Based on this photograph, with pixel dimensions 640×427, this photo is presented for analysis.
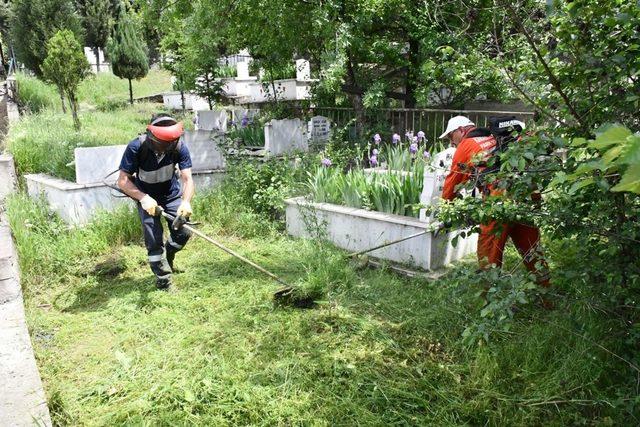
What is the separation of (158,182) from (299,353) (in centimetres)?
217

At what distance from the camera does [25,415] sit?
8.50ft

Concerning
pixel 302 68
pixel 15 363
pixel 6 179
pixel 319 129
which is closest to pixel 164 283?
pixel 15 363

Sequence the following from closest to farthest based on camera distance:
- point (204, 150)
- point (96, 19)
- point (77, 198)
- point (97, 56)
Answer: point (77, 198), point (204, 150), point (96, 19), point (97, 56)

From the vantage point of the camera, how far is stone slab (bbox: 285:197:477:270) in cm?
466

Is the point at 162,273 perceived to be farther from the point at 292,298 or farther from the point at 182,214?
the point at 292,298

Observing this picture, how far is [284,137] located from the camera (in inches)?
299

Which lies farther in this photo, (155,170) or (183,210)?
(155,170)

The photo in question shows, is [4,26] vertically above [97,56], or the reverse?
[4,26]

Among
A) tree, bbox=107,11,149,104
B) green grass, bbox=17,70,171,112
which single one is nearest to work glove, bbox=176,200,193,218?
green grass, bbox=17,70,171,112

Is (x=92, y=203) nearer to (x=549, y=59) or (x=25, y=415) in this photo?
(x=25, y=415)

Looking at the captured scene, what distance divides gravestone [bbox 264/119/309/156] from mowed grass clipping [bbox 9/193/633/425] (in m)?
2.94

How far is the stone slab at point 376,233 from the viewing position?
183 inches

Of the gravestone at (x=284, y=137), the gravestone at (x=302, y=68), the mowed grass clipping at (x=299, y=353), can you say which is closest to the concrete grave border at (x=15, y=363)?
the mowed grass clipping at (x=299, y=353)

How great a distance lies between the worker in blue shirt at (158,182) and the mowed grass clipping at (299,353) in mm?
361
